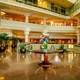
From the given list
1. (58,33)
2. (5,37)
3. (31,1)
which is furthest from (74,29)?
(5,37)

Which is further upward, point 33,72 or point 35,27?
point 35,27

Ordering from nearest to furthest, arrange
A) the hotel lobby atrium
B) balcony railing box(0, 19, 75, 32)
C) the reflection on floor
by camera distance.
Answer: the reflection on floor → the hotel lobby atrium → balcony railing box(0, 19, 75, 32)

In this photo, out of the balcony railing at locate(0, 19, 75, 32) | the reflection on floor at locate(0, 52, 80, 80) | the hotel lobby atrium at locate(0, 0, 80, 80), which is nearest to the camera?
the reflection on floor at locate(0, 52, 80, 80)

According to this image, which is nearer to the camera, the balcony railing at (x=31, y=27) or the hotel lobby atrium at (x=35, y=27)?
the hotel lobby atrium at (x=35, y=27)

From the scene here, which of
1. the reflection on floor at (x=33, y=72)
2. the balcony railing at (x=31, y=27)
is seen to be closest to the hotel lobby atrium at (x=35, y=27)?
the balcony railing at (x=31, y=27)

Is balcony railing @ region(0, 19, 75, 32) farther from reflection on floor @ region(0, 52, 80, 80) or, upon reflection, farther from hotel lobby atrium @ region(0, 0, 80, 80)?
reflection on floor @ region(0, 52, 80, 80)

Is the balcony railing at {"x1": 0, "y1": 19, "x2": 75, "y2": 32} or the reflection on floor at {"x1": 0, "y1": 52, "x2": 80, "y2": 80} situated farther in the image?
the balcony railing at {"x1": 0, "y1": 19, "x2": 75, "y2": 32}

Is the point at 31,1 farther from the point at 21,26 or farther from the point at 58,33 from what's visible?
the point at 58,33

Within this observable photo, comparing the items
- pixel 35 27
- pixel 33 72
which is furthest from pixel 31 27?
pixel 33 72

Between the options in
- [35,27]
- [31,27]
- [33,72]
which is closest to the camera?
[33,72]

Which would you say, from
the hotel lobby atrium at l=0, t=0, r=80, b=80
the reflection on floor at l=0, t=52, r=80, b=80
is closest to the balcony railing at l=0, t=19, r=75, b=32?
the hotel lobby atrium at l=0, t=0, r=80, b=80

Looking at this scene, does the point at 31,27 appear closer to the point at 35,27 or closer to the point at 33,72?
the point at 35,27

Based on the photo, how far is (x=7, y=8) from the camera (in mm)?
26969

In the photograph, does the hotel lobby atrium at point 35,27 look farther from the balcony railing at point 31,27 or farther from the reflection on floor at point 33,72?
the reflection on floor at point 33,72
